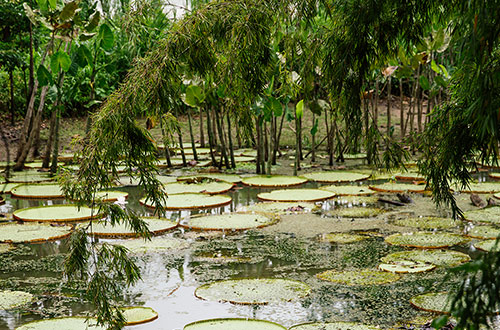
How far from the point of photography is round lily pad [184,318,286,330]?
10.2 feet

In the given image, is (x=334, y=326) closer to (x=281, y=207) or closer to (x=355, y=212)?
(x=355, y=212)

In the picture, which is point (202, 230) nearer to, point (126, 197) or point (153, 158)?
point (126, 197)

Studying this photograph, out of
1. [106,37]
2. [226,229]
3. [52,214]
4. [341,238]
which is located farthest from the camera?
[106,37]

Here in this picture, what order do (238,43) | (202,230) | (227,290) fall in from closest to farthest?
(238,43)
(227,290)
(202,230)

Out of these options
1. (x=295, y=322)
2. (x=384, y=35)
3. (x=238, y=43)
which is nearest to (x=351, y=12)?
(x=384, y=35)

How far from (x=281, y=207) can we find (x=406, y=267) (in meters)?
2.17

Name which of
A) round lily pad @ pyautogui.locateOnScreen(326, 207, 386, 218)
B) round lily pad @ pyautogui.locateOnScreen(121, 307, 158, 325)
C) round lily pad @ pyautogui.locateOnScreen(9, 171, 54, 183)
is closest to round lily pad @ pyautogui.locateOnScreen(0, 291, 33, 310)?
round lily pad @ pyautogui.locateOnScreen(121, 307, 158, 325)

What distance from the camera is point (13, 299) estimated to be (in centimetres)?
362

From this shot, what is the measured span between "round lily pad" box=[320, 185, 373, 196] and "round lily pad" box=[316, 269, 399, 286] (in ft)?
8.96

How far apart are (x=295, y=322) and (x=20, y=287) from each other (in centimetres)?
173

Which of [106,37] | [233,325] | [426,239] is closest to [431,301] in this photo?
[233,325]

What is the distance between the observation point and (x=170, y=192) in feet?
22.9

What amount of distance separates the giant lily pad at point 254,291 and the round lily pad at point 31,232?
1.80 metres

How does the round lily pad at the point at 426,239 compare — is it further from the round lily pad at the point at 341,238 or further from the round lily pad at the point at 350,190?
the round lily pad at the point at 350,190
